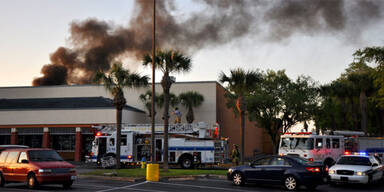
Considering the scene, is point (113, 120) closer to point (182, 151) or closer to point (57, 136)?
point (57, 136)

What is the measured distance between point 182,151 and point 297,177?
1428 cm

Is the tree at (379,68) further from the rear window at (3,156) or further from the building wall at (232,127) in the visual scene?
the rear window at (3,156)

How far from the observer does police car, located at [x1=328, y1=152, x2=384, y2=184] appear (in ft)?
63.9

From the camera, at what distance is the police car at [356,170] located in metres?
19.5

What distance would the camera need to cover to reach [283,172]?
18656 millimetres

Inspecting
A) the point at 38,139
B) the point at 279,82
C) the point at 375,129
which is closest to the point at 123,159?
the point at 38,139

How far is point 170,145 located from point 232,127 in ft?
98.5

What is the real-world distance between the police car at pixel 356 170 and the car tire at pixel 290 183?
2774mm

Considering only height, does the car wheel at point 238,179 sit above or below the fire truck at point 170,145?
below

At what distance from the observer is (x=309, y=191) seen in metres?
18.5

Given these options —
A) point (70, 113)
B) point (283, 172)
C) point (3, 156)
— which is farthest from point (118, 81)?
point (70, 113)

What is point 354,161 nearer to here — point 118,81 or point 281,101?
point 118,81

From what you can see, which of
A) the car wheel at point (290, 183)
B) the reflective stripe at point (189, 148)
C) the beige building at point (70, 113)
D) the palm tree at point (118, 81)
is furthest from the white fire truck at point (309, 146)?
the beige building at point (70, 113)

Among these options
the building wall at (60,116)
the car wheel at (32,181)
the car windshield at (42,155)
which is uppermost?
the building wall at (60,116)
